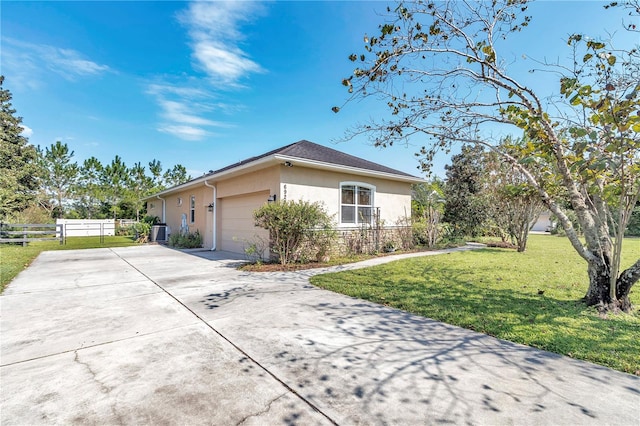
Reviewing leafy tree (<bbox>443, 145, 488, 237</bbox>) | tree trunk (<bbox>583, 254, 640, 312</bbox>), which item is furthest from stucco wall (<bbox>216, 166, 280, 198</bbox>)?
leafy tree (<bbox>443, 145, 488, 237</bbox>)

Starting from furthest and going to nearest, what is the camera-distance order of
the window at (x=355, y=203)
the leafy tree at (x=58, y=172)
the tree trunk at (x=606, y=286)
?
the leafy tree at (x=58, y=172)
the window at (x=355, y=203)
the tree trunk at (x=606, y=286)

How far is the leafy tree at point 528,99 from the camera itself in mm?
4000

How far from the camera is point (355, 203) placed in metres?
12.0

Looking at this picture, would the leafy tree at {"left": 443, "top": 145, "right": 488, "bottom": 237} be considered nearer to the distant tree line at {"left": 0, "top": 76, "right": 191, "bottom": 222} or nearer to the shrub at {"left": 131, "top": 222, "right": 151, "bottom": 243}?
the shrub at {"left": 131, "top": 222, "right": 151, "bottom": 243}

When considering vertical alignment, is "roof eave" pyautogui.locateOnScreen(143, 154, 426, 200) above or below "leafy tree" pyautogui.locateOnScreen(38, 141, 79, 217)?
below

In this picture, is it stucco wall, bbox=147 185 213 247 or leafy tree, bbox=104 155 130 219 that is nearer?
stucco wall, bbox=147 185 213 247

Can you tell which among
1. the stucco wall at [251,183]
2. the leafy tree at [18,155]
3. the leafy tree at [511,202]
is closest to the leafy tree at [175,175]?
the leafy tree at [18,155]

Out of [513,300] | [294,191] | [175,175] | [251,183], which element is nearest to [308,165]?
[294,191]

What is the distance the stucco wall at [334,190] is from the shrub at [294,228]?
3.60ft

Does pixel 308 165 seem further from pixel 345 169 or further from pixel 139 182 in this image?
pixel 139 182

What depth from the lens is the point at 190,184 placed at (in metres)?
15.4

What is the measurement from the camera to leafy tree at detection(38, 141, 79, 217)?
114ft

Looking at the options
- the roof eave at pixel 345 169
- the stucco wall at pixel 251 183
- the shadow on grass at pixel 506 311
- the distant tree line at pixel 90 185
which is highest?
the distant tree line at pixel 90 185

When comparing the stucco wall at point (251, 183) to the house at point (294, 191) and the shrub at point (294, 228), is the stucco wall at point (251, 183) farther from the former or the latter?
the shrub at point (294, 228)
